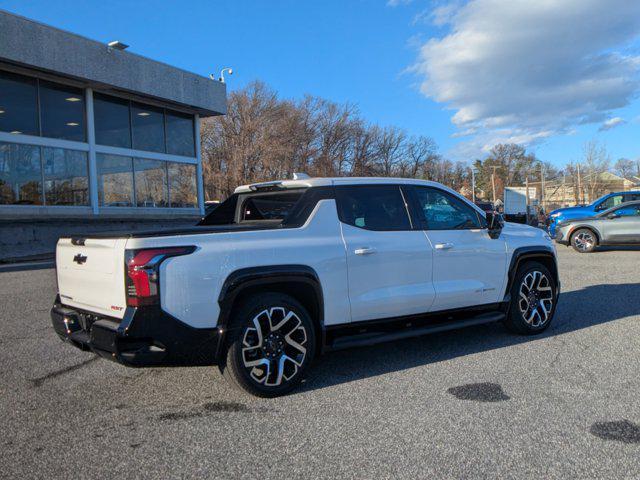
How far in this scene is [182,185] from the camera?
26203 mm

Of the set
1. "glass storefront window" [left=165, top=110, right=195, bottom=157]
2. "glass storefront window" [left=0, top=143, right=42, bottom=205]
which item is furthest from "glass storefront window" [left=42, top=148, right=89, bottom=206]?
"glass storefront window" [left=165, top=110, right=195, bottom=157]

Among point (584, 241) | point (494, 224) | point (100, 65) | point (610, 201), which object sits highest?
point (100, 65)

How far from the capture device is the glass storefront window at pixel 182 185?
25594 millimetres

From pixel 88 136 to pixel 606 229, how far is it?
18807 mm

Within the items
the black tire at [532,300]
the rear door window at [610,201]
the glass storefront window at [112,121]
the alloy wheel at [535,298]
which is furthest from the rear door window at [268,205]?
the glass storefront window at [112,121]

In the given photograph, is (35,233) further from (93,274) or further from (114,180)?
(93,274)

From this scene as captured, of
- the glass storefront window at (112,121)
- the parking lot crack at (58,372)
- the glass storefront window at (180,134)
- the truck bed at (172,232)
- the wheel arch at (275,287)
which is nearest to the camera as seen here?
the truck bed at (172,232)

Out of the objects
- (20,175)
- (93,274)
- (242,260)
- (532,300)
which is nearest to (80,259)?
(93,274)

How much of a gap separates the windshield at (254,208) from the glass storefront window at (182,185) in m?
20.2

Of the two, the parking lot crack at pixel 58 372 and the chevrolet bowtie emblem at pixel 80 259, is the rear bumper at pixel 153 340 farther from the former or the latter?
the parking lot crack at pixel 58 372

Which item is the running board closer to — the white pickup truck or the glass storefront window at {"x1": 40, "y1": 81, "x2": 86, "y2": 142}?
the white pickup truck

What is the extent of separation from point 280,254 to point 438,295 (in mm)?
1779

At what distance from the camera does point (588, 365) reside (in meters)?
4.96

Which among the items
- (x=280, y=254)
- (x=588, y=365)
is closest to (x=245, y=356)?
(x=280, y=254)
